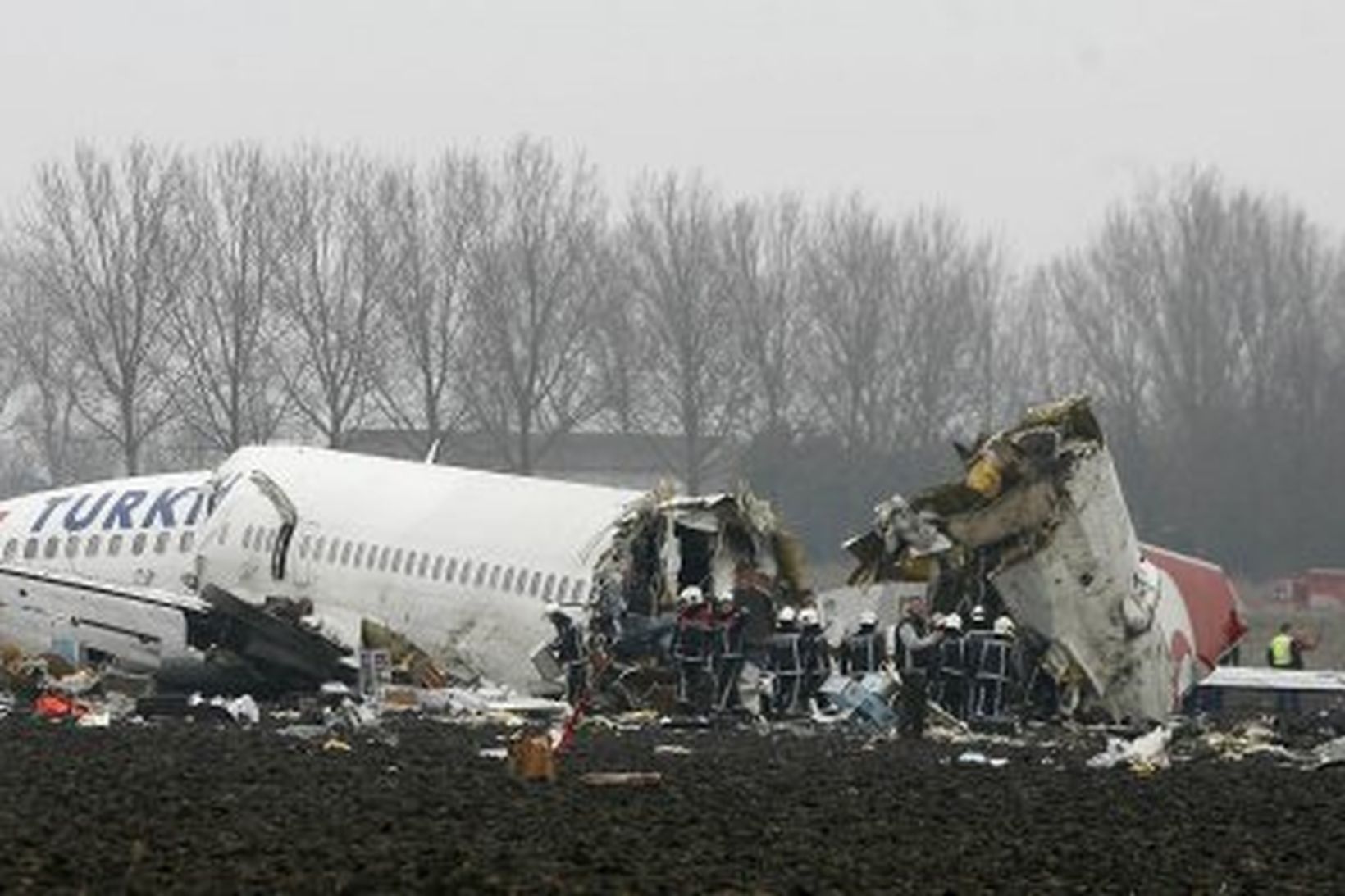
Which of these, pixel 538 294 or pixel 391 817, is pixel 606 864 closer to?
pixel 391 817

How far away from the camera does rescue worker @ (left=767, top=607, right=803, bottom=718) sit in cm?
3681

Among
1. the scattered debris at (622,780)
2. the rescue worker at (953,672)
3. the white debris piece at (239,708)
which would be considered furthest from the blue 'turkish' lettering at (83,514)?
the scattered debris at (622,780)

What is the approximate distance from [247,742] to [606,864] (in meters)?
11.6

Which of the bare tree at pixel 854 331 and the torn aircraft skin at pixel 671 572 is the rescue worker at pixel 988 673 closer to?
the torn aircraft skin at pixel 671 572

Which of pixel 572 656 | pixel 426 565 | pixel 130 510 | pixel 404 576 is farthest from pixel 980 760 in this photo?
pixel 130 510

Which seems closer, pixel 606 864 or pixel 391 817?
pixel 606 864

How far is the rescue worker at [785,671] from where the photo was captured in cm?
3681

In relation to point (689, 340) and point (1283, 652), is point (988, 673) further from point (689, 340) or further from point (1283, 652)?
point (689, 340)

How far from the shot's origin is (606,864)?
1700cm

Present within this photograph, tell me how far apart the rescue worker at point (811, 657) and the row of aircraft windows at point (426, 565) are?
256 cm

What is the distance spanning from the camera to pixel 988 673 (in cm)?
3638

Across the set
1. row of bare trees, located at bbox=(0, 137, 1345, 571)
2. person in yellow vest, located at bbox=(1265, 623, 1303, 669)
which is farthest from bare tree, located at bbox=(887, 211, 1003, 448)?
person in yellow vest, located at bbox=(1265, 623, 1303, 669)

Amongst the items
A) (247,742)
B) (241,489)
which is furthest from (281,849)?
A: (241,489)

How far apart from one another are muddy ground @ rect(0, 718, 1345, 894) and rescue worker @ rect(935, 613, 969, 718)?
278 inches
